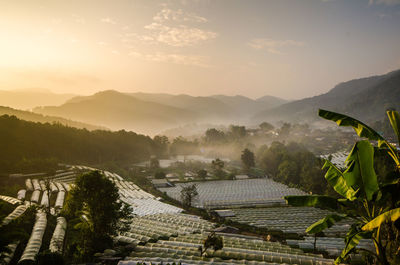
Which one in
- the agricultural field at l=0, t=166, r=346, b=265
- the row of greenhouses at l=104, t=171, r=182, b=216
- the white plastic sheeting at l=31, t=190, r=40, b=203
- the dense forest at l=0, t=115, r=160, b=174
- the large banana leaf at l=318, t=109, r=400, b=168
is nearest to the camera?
the large banana leaf at l=318, t=109, r=400, b=168

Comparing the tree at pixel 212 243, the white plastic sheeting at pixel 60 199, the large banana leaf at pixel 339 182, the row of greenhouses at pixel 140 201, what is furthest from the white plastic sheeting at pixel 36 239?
the large banana leaf at pixel 339 182

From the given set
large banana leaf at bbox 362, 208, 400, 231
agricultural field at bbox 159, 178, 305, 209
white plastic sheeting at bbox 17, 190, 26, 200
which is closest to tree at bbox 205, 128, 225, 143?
agricultural field at bbox 159, 178, 305, 209

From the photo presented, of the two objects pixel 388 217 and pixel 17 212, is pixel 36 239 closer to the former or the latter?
pixel 17 212

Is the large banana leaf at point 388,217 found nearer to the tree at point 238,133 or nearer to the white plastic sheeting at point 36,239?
the white plastic sheeting at point 36,239

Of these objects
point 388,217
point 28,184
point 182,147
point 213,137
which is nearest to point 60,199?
point 28,184

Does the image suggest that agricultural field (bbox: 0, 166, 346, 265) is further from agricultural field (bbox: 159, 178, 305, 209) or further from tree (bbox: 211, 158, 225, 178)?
tree (bbox: 211, 158, 225, 178)

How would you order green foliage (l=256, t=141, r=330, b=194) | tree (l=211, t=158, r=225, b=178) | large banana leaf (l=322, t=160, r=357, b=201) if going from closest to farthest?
large banana leaf (l=322, t=160, r=357, b=201)
green foliage (l=256, t=141, r=330, b=194)
tree (l=211, t=158, r=225, b=178)
